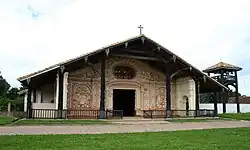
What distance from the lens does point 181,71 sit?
24047mm

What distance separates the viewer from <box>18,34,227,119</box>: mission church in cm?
2011

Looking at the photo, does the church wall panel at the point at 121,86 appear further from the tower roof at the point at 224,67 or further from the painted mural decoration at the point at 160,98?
the tower roof at the point at 224,67

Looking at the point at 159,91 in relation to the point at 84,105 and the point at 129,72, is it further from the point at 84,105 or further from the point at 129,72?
the point at 84,105

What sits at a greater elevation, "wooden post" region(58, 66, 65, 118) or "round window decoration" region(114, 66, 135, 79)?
"round window decoration" region(114, 66, 135, 79)


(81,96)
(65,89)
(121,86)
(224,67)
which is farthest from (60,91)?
(224,67)

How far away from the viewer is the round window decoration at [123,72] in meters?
23.7

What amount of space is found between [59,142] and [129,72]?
53.4 feet

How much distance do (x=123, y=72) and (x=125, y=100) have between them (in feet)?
10.3

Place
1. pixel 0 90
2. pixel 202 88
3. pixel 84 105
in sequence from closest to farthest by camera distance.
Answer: pixel 84 105 < pixel 202 88 < pixel 0 90

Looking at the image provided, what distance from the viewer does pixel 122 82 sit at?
23703 millimetres

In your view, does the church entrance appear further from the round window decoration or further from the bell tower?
the bell tower

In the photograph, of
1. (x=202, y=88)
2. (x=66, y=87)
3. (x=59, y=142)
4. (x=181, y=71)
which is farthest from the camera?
(x=202, y=88)

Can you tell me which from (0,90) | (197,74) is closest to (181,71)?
(197,74)

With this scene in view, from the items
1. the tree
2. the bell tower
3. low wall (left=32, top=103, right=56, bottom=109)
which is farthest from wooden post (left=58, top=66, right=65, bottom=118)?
the tree
